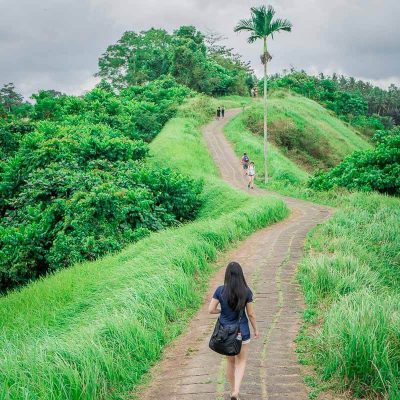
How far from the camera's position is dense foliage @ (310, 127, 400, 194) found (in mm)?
22297

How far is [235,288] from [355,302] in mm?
2436

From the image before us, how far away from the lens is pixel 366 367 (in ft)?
18.3

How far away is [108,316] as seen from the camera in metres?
7.29

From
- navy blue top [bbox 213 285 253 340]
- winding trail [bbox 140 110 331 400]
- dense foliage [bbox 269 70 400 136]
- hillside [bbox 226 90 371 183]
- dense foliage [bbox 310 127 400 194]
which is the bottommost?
winding trail [bbox 140 110 331 400]

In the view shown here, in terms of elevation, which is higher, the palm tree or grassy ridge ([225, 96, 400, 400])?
the palm tree

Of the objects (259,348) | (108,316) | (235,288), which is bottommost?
(259,348)

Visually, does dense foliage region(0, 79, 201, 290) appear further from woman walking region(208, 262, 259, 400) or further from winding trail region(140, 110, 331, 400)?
woman walking region(208, 262, 259, 400)

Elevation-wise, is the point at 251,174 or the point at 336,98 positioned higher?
the point at 336,98

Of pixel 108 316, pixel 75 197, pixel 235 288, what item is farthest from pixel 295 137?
pixel 235 288

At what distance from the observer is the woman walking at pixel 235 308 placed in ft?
17.7

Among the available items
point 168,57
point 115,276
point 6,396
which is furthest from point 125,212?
point 168,57

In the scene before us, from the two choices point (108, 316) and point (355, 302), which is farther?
point (108, 316)

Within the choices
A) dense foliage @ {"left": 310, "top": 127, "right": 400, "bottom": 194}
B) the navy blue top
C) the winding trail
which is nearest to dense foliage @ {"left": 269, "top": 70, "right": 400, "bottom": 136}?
dense foliage @ {"left": 310, "top": 127, "right": 400, "bottom": 194}

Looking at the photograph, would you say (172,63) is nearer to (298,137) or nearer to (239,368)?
(298,137)
